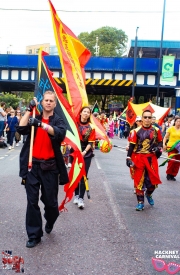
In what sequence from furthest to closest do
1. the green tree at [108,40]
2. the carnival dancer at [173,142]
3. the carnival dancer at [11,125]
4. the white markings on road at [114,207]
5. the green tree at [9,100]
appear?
the green tree at [108,40]
the green tree at [9,100]
the carnival dancer at [11,125]
the carnival dancer at [173,142]
the white markings on road at [114,207]

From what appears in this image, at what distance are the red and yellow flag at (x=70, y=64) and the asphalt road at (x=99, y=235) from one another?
1888 millimetres

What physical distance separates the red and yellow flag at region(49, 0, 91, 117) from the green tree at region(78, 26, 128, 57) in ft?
183

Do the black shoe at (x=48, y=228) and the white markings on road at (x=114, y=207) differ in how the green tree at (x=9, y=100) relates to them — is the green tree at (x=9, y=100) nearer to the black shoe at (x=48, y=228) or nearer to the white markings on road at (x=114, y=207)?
the white markings on road at (x=114, y=207)

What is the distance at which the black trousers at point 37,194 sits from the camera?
479cm

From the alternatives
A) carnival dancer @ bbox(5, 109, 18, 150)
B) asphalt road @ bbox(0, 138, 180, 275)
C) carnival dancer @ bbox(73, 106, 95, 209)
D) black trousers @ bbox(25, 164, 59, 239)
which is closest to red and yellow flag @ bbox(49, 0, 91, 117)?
carnival dancer @ bbox(73, 106, 95, 209)

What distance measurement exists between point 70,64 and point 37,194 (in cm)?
367

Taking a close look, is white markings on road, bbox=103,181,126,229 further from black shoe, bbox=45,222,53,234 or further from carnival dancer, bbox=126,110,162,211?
black shoe, bbox=45,222,53,234

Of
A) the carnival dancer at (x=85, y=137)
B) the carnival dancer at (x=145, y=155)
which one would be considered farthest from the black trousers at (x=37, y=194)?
the carnival dancer at (x=145, y=155)

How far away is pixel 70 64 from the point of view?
7.85 meters

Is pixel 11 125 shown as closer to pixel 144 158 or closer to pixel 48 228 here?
pixel 144 158

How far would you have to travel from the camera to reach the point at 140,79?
88.7 feet

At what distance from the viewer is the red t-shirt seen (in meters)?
4.76

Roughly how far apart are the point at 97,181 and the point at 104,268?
539cm

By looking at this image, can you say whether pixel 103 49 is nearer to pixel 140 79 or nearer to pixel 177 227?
pixel 140 79
